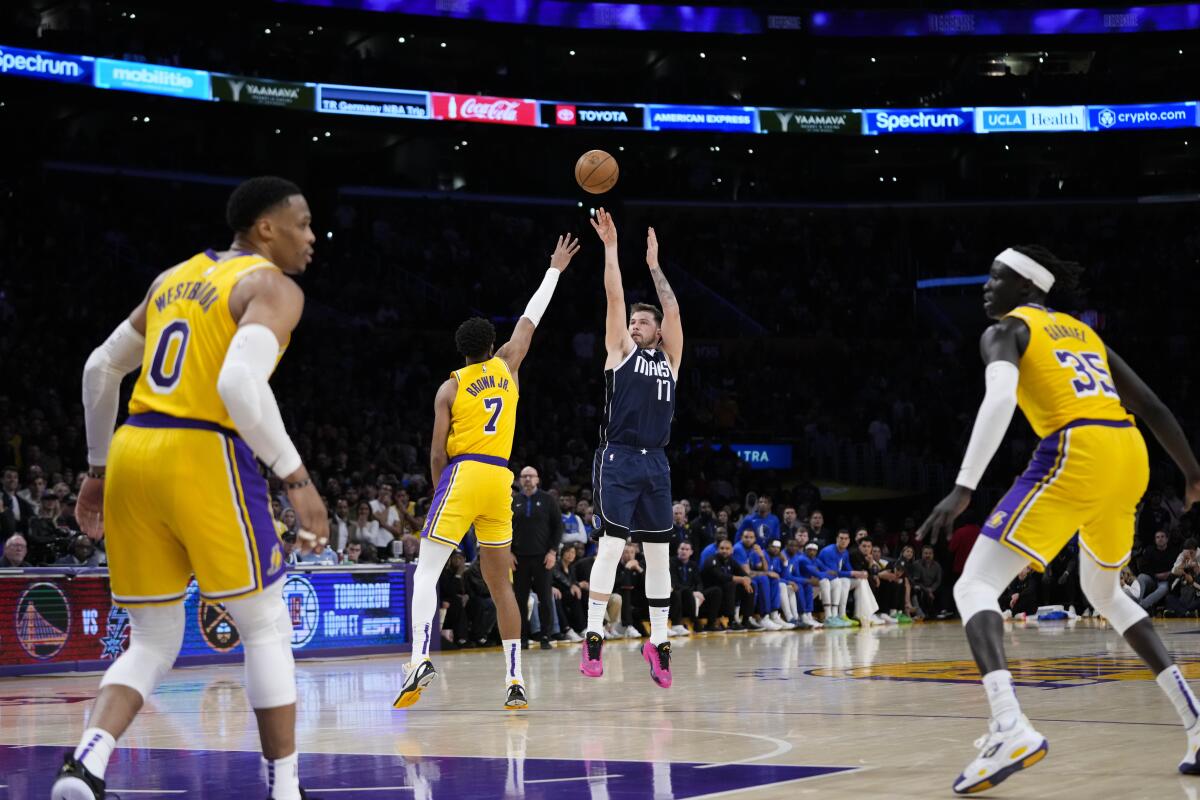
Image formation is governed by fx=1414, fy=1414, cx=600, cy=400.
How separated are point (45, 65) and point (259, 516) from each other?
2450 cm

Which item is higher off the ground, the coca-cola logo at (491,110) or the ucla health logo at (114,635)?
the coca-cola logo at (491,110)

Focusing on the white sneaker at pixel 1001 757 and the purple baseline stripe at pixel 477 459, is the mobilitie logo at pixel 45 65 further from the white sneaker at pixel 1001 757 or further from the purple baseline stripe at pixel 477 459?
the white sneaker at pixel 1001 757

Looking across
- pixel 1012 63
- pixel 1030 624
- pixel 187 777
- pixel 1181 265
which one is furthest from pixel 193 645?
pixel 1012 63

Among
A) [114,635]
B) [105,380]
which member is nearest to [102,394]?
[105,380]

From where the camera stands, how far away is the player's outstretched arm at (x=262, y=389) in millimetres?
4199

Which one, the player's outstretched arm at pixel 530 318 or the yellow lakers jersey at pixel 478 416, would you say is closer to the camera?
the yellow lakers jersey at pixel 478 416

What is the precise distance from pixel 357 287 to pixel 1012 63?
20.9 meters

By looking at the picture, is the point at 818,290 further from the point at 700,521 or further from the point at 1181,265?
the point at 700,521

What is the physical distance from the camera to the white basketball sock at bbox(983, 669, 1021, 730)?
502 cm

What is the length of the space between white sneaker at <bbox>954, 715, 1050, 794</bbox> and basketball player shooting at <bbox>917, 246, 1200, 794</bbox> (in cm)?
7

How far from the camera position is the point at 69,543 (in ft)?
45.9

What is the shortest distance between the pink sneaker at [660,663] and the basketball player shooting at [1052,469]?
13.2ft

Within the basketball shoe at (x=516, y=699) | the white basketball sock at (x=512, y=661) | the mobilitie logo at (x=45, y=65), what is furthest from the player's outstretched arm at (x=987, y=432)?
the mobilitie logo at (x=45, y=65)

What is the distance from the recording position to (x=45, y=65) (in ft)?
85.9
